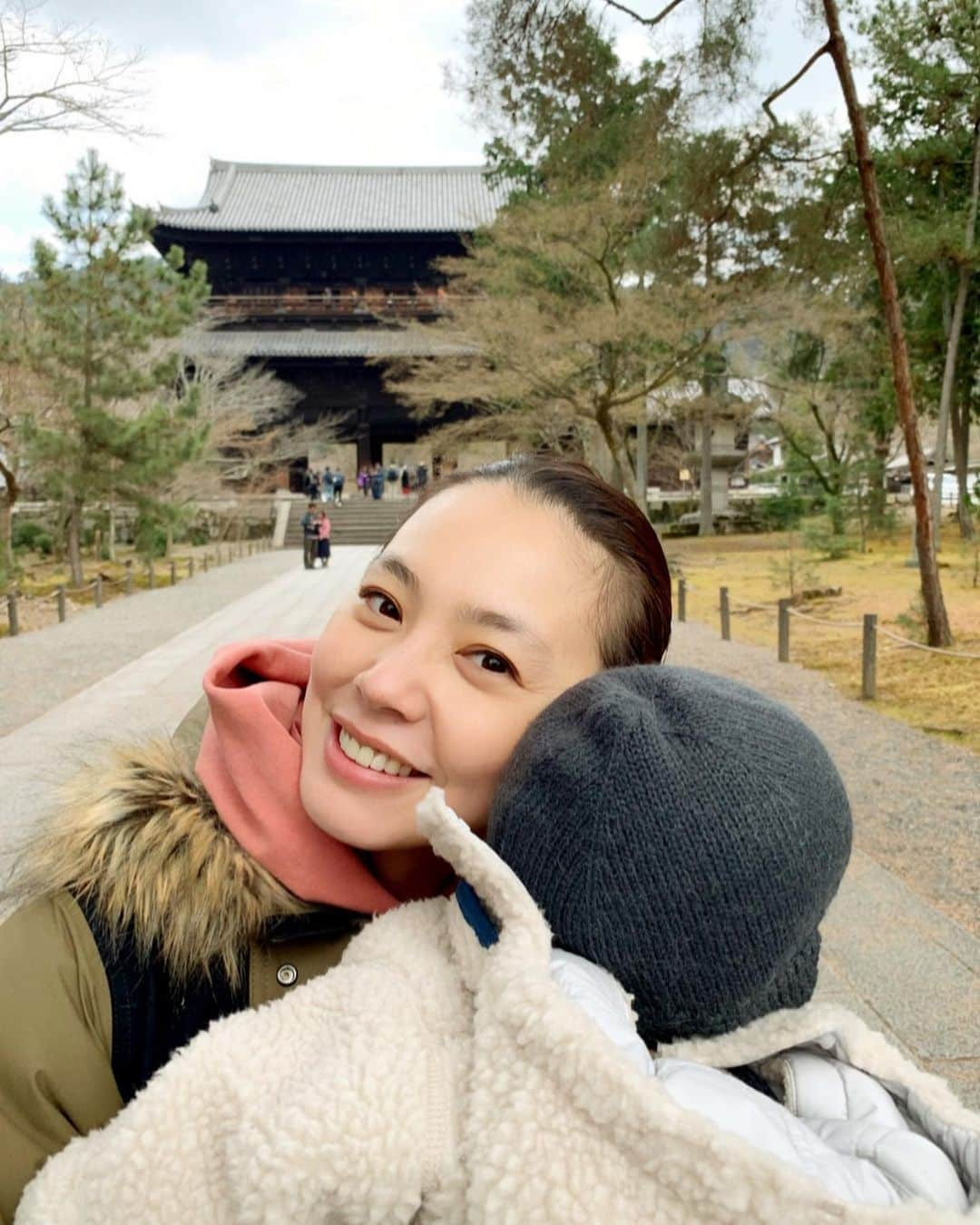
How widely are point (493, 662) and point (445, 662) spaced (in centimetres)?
5

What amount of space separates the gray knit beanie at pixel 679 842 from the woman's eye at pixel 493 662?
0.49 feet

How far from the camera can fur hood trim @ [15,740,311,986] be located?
86cm

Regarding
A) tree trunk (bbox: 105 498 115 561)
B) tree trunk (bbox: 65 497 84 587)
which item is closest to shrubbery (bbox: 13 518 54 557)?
tree trunk (bbox: 105 498 115 561)

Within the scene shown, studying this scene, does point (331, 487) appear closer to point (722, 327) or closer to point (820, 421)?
point (820, 421)

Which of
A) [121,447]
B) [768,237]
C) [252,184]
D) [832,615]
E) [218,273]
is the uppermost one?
[252,184]

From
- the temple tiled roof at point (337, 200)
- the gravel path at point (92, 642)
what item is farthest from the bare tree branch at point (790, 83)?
the temple tiled roof at point (337, 200)

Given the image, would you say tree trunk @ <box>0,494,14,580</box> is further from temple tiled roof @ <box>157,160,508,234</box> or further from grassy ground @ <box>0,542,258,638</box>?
temple tiled roof @ <box>157,160,508,234</box>

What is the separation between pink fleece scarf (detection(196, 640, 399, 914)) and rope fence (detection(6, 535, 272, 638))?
1078 centimetres

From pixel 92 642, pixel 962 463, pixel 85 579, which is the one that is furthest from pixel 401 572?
pixel 962 463

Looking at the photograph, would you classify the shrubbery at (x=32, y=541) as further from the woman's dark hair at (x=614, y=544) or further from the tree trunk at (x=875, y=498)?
the woman's dark hair at (x=614, y=544)

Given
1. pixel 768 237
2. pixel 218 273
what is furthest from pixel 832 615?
A: pixel 218 273

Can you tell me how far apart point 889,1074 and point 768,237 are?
31.0 ft

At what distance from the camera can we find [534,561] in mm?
935

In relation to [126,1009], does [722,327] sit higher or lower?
higher
